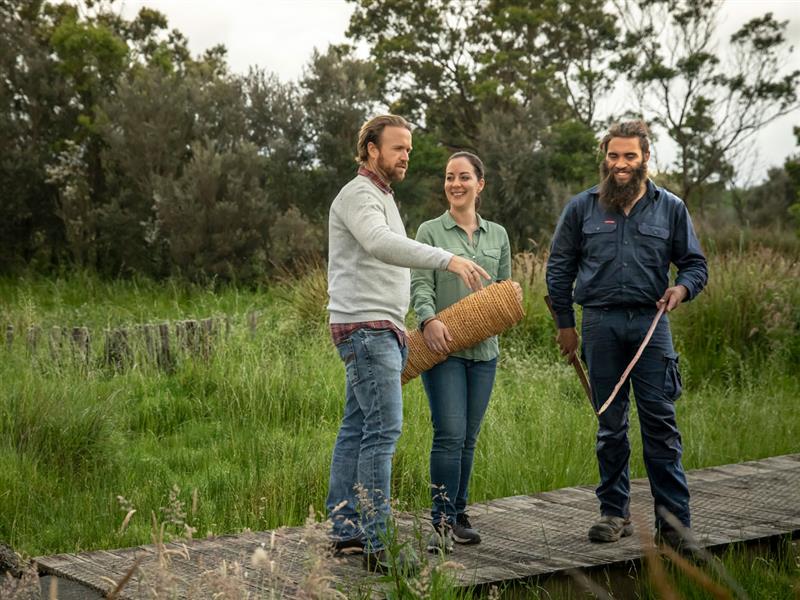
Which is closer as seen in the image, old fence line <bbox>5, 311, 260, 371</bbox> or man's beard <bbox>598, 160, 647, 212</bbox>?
man's beard <bbox>598, 160, 647, 212</bbox>

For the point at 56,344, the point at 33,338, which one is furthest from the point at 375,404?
the point at 33,338

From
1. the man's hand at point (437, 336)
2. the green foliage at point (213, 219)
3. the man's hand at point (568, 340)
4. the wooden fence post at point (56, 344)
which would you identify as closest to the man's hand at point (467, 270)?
the man's hand at point (437, 336)

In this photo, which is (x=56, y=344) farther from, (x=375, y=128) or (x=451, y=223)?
(x=375, y=128)

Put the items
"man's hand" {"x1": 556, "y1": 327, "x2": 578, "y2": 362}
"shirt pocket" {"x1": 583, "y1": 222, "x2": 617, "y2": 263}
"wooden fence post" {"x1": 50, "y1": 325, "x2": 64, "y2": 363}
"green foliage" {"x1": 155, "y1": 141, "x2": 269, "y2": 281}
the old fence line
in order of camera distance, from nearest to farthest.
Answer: "shirt pocket" {"x1": 583, "y1": 222, "x2": 617, "y2": 263} < "man's hand" {"x1": 556, "y1": 327, "x2": 578, "y2": 362} < "wooden fence post" {"x1": 50, "y1": 325, "x2": 64, "y2": 363} < the old fence line < "green foliage" {"x1": 155, "y1": 141, "x2": 269, "y2": 281}

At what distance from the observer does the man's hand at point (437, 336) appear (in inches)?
173

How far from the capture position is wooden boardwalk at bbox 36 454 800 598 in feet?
13.5

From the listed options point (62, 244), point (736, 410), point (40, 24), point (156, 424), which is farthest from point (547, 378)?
point (40, 24)

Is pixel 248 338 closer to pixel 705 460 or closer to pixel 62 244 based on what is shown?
pixel 705 460

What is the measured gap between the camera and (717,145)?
30.1 meters

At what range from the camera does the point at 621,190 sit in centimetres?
461

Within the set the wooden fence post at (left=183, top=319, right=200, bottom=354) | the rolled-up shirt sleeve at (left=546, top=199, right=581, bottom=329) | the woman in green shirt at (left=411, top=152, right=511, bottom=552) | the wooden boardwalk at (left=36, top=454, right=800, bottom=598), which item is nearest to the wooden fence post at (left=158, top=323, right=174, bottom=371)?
the wooden fence post at (left=183, top=319, right=200, bottom=354)

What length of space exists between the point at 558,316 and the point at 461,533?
3.26ft

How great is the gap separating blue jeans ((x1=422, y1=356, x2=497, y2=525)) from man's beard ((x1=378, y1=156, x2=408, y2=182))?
0.78 meters

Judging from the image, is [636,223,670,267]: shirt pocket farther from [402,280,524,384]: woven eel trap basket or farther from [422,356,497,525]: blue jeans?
[422,356,497,525]: blue jeans
